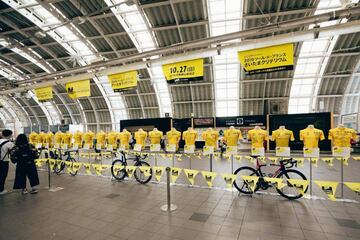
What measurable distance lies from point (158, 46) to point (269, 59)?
992 cm

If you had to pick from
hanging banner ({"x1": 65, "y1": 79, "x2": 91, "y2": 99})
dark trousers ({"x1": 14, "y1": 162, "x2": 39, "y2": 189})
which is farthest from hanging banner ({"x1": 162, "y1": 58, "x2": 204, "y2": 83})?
dark trousers ({"x1": 14, "y1": 162, "x2": 39, "y2": 189})

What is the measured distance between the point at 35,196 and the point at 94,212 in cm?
252

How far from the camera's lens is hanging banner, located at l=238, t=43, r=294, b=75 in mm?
6395

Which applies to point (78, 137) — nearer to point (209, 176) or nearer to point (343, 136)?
point (209, 176)

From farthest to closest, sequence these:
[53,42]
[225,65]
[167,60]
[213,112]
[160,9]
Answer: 1. [213,112]
2. [225,65]
3. [53,42]
4. [160,9]
5. [167,60]

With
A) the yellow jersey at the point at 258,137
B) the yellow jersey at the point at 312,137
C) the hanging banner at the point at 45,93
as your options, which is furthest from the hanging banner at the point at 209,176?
the hanging banner at the point at 45,93

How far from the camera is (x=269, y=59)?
21.7ft

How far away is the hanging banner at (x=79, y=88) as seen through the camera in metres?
10.5

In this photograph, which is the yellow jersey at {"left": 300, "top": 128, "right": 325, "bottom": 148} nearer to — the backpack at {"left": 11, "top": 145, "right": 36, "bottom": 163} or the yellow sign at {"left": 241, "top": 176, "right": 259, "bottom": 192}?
the yellow sign at {"left": 241, "top": 176, "right": 259, "bottom": 192}

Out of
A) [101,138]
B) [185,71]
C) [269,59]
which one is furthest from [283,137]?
[101,138]

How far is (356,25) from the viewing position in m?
5.91

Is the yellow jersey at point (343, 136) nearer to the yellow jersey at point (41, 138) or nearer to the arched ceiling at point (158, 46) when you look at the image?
the arched ceiling at point (158, 46)

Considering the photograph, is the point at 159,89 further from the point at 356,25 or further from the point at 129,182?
the point at 356,25

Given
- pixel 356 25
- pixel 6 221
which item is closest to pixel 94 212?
pixel 6 221
